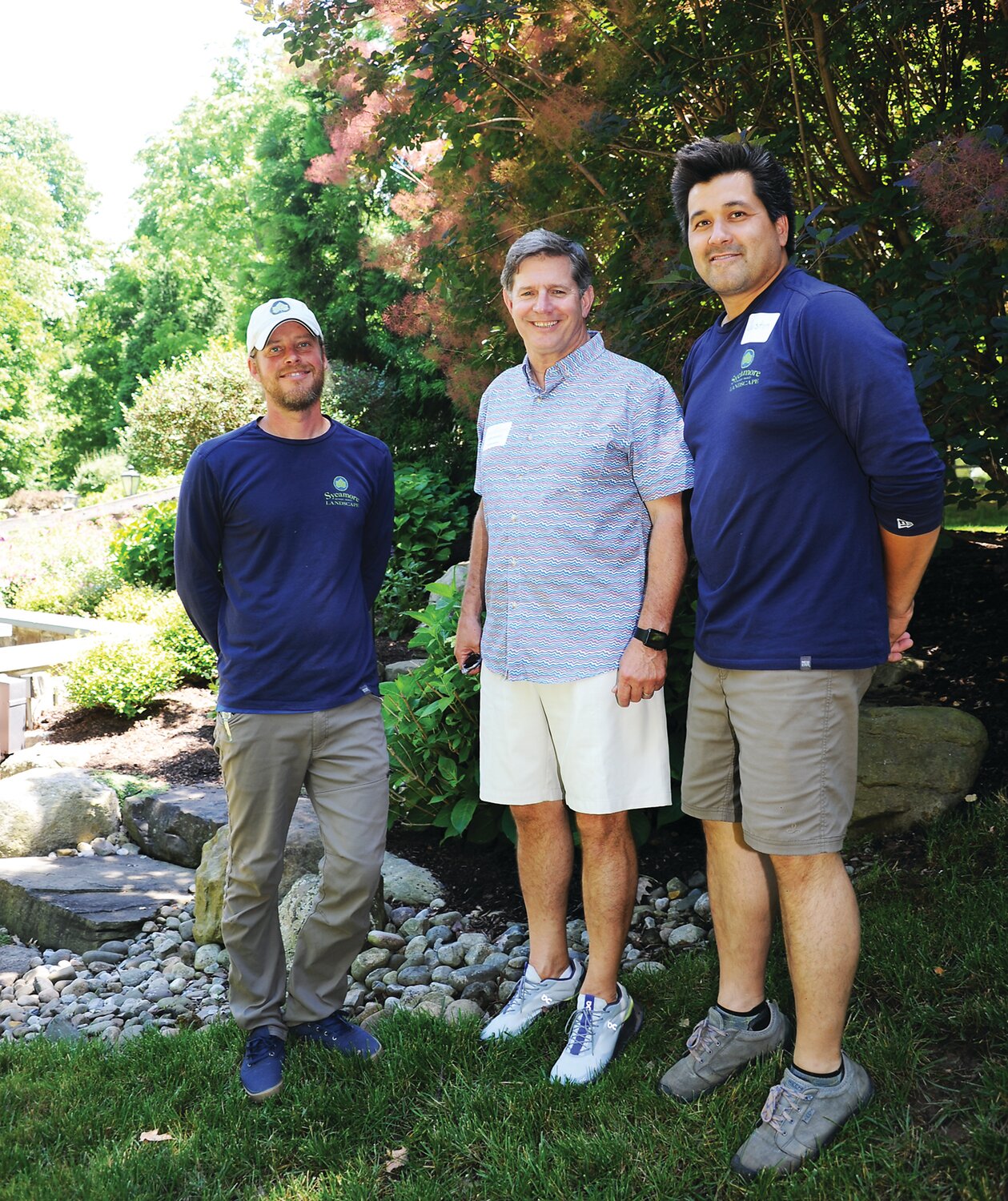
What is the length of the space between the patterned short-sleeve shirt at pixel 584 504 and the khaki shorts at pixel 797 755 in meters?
0.46

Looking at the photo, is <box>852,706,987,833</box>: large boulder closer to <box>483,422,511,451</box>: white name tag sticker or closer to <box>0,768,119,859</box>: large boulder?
<box>483,422,511,451</box>: white name tag sticker

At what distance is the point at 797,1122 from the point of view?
7.18 feet

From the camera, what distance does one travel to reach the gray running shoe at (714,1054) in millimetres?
2449

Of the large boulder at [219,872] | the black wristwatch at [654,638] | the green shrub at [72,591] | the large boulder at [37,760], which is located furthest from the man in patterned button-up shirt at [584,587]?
the green shrub at [72,591]

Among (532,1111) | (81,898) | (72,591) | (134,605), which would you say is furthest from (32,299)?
(532,1111)

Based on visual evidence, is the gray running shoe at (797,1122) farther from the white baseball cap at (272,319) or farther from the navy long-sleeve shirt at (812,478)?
the white baseball cap at (272,319)

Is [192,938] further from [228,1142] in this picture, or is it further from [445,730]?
[228,1142]

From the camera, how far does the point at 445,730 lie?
4.15 meters

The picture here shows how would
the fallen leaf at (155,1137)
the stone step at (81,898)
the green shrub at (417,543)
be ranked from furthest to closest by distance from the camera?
the green shrub at (417,543)
the stone step at (81,898)
the fallen leaf at (155,1137)

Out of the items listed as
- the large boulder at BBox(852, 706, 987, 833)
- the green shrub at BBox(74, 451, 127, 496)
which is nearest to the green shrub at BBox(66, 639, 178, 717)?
the large boulder at BBox(852, 706, 987, 833)

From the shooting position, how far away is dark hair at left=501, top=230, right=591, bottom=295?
2723mm

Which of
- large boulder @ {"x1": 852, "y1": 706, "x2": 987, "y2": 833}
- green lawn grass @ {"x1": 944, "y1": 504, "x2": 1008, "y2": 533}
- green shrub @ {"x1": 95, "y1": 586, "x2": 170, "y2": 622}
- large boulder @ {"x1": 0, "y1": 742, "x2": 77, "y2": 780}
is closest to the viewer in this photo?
large boulder @ {"x1": 852, "y1": 706, "x2": 987, "y2": 833}

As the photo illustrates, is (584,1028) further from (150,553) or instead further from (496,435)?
(150,553)

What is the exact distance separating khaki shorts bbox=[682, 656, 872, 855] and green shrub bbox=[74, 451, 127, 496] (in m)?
23.6
